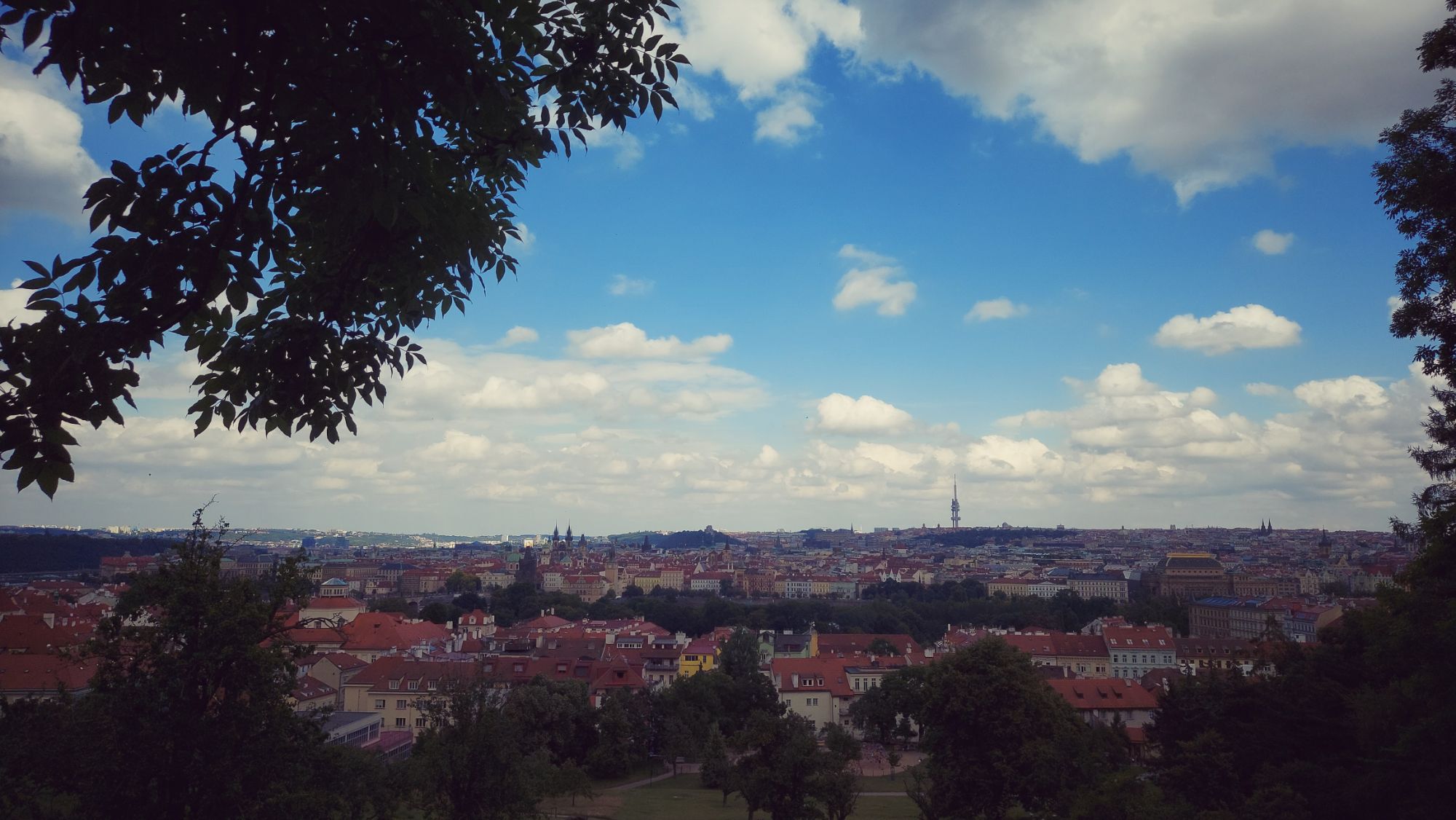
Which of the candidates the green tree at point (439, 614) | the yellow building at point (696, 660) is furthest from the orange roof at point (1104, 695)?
the green tree at point (439, 614)

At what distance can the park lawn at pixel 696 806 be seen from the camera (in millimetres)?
29406

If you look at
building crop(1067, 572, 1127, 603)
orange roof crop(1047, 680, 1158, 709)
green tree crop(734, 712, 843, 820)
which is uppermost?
green tree crop(734, 712, 843, 820)

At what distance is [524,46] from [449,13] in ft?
2.66

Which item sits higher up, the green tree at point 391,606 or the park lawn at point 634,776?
the green tree at point 391,606

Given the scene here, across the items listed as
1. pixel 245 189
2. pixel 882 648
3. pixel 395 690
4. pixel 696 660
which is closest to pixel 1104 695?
pixel 882 648

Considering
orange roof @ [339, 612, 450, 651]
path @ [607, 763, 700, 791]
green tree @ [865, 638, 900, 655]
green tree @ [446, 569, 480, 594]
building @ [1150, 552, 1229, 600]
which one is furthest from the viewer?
green tree @ [446, 569, 480, 594]

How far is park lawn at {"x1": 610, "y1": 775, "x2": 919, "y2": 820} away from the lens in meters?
29.4

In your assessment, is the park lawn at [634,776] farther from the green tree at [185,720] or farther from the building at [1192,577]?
the building at [1192,577]

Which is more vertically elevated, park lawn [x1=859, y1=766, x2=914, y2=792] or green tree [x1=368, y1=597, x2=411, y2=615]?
green tree [x1=368, y1=597, x2=411, y2=615]

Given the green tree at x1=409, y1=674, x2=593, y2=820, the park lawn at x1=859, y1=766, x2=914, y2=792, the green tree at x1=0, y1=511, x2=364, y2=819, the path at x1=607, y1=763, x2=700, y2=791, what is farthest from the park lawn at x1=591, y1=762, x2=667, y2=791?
the green tree at x1=0, y1=511, x2=364, y2=819

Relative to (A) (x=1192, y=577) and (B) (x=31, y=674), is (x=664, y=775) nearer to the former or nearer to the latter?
(B) (x=31, y=674)

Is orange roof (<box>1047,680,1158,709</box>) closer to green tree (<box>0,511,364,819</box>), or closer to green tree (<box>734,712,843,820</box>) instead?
green tree (<box>734,712,843,820</box>)

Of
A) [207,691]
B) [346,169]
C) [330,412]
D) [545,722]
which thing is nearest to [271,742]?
[207,691]

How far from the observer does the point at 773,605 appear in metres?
92.1
